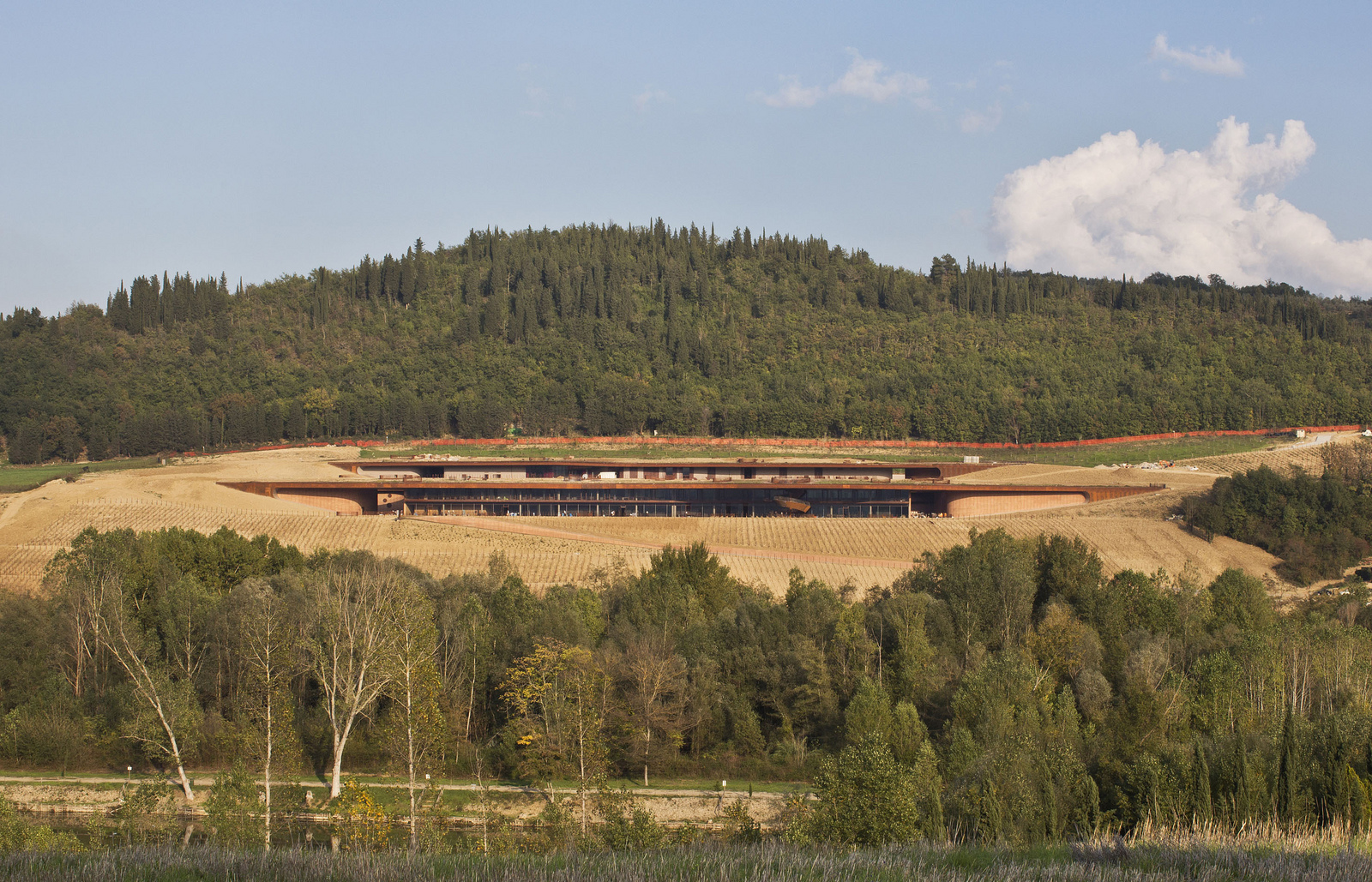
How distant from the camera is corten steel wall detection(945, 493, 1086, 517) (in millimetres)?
73625

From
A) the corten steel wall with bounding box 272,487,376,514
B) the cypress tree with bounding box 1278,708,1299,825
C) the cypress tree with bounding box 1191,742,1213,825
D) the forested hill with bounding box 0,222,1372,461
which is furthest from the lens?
the forested hill with bounding box 0,222,1372,461

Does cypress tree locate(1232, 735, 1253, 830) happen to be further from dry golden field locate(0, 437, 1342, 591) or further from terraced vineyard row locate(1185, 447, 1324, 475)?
terraced vineyard row locate(1185, 447, 1324, 475)

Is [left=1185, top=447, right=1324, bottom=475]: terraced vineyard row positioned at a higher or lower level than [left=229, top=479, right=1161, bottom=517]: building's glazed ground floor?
higher

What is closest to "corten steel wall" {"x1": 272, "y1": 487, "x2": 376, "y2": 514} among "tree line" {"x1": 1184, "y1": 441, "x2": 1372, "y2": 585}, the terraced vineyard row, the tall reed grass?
"tree line" {"x1": 1184, "y1": 441, "x2": 1372, "y2": 585}

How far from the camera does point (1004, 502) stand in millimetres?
74062

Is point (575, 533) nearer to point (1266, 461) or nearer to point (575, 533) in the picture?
point (575, 533)

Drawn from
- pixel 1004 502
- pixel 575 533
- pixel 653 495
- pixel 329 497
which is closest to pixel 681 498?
pixel 653 495

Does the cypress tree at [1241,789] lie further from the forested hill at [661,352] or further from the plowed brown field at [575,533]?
the forested hill at [661,352]

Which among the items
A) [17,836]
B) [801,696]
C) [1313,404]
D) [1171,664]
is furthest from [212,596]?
[1313,404]

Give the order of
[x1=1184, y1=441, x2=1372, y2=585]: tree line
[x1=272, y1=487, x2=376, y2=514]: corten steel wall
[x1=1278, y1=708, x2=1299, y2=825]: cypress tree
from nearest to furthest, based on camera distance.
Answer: [x1=1278, y1=708, x2=1299, y2=825]: cypress tree → [x1=1184, y1=441, x2=1372, y2=585]: tree line → [x1=272, y1=487, x2=376, y2=514]: corten steel wall

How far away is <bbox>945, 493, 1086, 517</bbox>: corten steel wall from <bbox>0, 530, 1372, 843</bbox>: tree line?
94.3 ft

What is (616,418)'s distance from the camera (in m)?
110

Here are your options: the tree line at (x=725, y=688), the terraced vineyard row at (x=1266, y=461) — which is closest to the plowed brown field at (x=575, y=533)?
the terraced vineyard row at (x=1266, y=461)

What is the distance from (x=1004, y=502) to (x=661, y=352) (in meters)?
64.5
